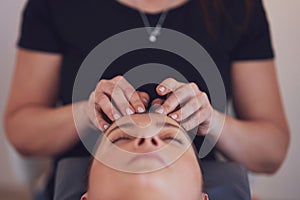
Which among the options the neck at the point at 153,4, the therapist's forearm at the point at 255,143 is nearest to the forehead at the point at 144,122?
the therapist's forearm at the point at 255,143

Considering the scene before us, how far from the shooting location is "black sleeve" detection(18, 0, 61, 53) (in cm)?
95

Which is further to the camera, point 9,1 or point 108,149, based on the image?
point 9,1

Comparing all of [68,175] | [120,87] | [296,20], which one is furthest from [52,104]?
[296,20]

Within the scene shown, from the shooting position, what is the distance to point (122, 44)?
3.02 feet

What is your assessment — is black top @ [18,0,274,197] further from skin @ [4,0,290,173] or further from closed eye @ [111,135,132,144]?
closed eye @ [111,135,132,144]

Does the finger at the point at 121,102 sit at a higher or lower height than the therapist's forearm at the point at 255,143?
higher

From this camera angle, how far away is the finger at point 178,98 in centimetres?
67

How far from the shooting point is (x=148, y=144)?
0.64m

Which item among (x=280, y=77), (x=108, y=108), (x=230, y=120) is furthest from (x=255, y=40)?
(x=108, y=108)

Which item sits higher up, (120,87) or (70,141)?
(120,87)

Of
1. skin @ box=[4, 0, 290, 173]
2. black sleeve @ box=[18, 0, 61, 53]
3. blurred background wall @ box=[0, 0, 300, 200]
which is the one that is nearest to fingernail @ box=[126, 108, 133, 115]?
skin @ box=[4, 0, 290, 173]

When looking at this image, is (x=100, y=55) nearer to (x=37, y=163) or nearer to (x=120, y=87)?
(x=120, y=87)

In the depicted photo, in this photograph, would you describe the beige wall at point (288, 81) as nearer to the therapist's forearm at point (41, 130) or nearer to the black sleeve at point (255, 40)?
the black sleeve at point (255, 40)

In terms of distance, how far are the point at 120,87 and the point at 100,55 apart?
0.77ft
